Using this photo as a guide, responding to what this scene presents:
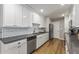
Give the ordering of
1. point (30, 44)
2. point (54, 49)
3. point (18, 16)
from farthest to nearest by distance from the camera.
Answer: point (54, 49) < point (30, 44) < point (18, 16)

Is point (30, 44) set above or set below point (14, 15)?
below

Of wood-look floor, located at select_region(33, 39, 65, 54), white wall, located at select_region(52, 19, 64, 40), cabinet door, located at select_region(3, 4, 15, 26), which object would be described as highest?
cabinet door, located at select_region(3, 4, 15, 26)

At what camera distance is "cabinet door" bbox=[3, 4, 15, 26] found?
1.69m

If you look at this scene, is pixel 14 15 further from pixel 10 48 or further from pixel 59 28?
pixel 59 28

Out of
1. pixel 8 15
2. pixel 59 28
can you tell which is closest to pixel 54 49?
pixel 59 28

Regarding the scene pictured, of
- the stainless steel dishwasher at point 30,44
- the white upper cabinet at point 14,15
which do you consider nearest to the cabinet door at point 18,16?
the white upper cabinet at point 14,15

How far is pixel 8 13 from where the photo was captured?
179cm

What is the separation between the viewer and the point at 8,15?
1786mm

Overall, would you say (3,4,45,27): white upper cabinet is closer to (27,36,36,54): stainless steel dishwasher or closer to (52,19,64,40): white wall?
(27,36,36,54): stainless steel dishwasher

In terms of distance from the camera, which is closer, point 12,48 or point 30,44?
point 12,48

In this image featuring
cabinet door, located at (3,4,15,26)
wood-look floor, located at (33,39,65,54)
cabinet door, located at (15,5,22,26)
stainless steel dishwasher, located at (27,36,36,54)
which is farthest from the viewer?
wood-look floor, located at (33,39,65,54)

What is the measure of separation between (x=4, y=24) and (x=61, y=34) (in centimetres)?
141

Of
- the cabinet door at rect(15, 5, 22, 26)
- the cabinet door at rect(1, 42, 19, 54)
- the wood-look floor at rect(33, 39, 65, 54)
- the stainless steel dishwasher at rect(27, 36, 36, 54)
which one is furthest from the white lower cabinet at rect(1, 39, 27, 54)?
the wood-look floor at rect(33, 39, 65, 54)
